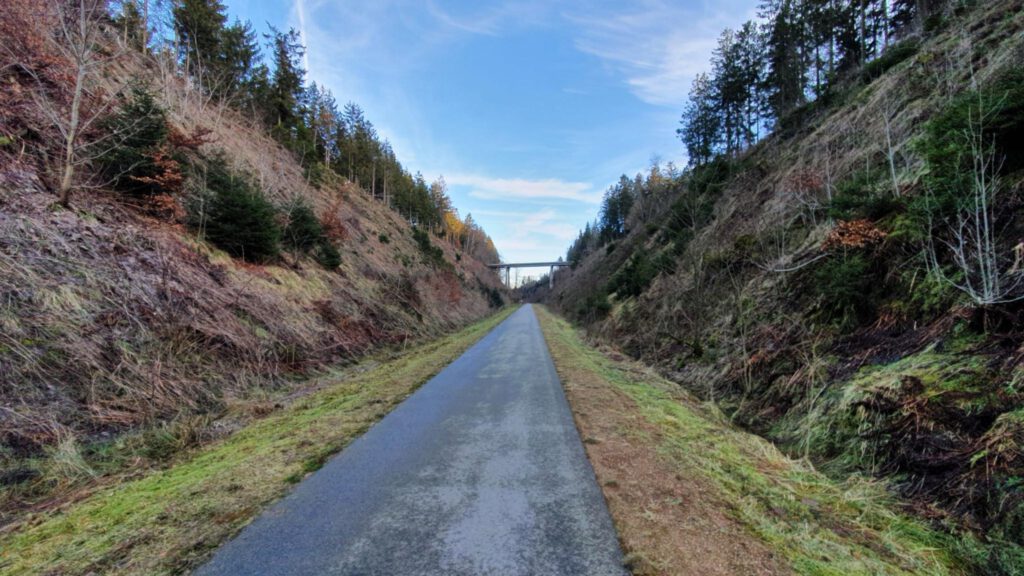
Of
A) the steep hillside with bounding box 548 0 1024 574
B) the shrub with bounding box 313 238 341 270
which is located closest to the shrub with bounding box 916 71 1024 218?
the steep hillside with bounding box 548 0 1024 574

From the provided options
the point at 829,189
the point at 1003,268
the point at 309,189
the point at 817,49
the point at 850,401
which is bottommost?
the point at 850,401

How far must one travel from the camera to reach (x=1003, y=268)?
14.2ft

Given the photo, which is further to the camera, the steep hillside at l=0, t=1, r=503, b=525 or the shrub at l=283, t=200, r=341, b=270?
the shrub at l=283, t=200, r=341, b=270

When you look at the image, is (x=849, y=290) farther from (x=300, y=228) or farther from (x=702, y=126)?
(x=702, y=126)

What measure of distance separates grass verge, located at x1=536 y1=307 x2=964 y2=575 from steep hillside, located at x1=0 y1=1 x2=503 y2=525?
5.98 metres

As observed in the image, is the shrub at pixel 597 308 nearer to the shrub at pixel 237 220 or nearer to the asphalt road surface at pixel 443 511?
the shrub at pixel 237 220

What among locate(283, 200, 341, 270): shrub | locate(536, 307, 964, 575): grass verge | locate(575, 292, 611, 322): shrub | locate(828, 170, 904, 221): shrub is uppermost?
locate(283, 200, 341, 270): shrub

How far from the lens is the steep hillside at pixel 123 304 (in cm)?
473

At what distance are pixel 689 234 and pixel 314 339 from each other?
1608 cm

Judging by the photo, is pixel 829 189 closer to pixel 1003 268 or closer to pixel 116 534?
pixel 1003 268

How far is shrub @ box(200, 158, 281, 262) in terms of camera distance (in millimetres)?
10883

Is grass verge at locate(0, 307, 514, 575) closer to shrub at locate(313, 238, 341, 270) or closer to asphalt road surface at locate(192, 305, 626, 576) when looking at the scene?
asphalt road surface at locate(192, 305, 626, 576)

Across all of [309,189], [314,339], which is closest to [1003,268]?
[314,339]

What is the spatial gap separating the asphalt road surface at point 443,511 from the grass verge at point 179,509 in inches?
9.4
